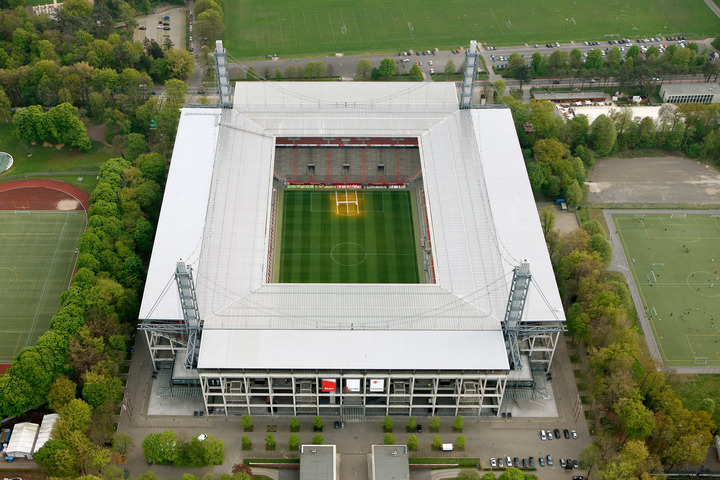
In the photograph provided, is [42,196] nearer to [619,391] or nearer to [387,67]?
[387,67]

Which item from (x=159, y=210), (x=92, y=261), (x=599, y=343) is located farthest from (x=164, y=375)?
(x=599, y=343)

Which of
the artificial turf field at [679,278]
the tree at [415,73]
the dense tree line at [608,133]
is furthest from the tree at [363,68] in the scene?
the artificial turf field at [679,278]

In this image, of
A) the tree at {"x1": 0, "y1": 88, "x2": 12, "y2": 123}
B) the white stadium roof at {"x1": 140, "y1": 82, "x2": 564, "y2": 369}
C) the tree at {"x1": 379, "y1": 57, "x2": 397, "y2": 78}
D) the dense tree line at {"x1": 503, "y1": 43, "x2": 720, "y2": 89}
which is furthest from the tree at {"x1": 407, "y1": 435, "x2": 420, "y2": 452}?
the tree at {"x1": 0, "y1": 88, "x2": 12, "y2": 123}

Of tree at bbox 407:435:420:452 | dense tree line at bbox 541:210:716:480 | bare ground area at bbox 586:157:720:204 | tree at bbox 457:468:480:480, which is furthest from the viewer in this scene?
bare ground area at bbox 586:157:720:204

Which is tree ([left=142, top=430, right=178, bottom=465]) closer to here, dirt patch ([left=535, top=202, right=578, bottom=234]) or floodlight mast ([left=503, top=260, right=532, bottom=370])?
floodlight mast ([left=503, top=260, right=532, bottom=370])

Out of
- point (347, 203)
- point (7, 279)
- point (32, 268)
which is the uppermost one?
point (347, 203)

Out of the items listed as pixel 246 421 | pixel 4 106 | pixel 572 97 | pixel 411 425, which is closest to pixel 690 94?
pixel 572 97
